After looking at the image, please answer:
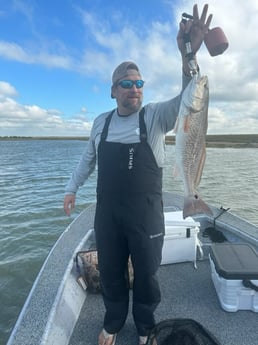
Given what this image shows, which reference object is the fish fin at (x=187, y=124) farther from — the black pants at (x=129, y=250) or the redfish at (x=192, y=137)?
the black pants at (x=129, y=250)

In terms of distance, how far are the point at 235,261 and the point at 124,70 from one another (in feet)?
7.39

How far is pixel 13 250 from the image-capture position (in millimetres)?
6785

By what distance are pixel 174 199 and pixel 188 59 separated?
5.04 metres

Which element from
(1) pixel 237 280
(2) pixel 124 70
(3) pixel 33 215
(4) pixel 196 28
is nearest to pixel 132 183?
(2) pixel 124 70

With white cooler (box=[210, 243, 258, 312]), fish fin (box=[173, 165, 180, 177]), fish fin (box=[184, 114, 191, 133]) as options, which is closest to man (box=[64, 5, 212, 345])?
fish fin (box=[173, 165, 180, 177])

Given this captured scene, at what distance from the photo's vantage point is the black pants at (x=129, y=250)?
2.43m

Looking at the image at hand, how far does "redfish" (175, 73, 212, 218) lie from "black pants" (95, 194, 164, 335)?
335 mm

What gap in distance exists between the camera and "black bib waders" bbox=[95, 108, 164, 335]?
7.91ft

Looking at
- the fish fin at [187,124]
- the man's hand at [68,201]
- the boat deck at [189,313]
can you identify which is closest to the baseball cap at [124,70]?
the fish fin at [187,124]

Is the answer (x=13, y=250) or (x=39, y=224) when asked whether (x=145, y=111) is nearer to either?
(x=13, y=250)

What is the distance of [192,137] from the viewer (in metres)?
2.15

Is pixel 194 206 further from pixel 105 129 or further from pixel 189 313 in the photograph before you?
pixel 189 313

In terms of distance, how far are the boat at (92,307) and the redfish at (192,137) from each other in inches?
56.5

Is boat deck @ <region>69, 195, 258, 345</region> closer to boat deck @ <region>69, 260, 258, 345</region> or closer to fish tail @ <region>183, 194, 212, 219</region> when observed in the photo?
boat deck @ <region>69, 260, 258, 345</region>
